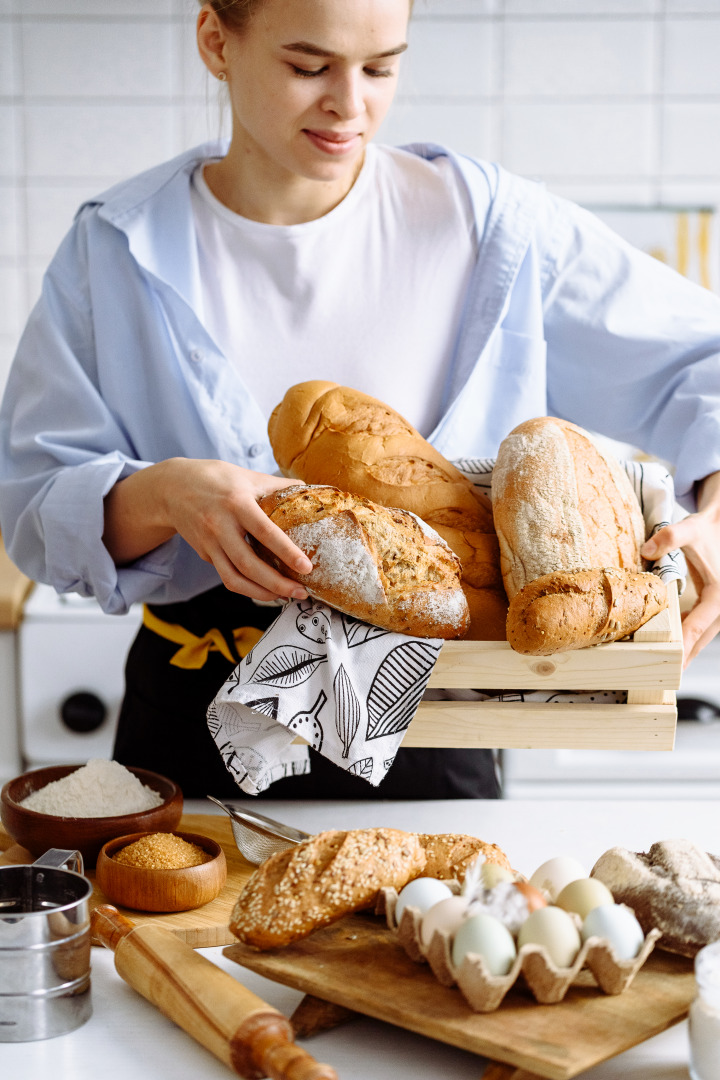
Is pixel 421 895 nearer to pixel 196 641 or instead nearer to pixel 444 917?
pixel 444 917

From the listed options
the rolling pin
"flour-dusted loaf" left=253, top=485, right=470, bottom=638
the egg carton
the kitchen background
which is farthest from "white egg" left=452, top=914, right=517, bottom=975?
the kitchen background

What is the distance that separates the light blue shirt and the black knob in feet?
2.69

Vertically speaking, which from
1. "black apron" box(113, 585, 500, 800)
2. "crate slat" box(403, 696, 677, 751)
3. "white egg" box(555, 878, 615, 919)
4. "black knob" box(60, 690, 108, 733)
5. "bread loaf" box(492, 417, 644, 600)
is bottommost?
"black knob" box(60, 690, 108, 733)

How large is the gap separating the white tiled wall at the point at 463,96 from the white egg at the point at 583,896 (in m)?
1.90

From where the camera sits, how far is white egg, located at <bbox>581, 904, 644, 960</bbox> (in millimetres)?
653

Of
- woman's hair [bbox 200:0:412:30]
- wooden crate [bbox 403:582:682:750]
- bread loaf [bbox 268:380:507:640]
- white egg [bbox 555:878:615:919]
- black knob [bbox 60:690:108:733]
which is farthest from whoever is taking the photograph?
black knob [bbox 60:690:108:733]

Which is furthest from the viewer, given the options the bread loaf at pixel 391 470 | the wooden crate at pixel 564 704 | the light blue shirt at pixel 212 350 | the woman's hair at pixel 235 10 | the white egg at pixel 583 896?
the light blue shirt at pixel 212 350

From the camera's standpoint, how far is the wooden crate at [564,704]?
0.80m

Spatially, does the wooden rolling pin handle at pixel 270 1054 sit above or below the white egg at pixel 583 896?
below

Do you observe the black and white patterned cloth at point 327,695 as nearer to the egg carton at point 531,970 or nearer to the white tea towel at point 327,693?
the white tea towel at point 327,693

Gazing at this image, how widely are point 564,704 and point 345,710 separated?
0.58 feet

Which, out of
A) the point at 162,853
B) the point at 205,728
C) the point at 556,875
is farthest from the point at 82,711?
the point at 556,875

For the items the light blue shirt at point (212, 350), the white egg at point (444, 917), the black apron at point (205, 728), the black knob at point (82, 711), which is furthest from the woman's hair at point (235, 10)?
the black knob at point (82, 711)

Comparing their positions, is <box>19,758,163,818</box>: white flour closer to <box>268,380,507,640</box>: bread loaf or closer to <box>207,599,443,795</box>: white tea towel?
<box>207,599,443,795</box>: white tea towel
